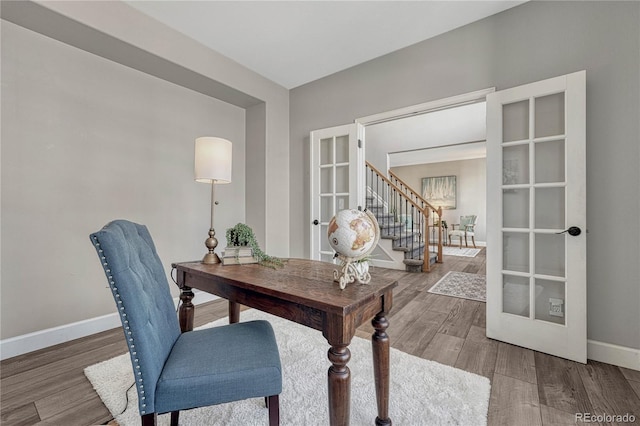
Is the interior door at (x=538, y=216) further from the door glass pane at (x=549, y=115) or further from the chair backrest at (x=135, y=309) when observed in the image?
the chair backrest at (x=135, y=309)

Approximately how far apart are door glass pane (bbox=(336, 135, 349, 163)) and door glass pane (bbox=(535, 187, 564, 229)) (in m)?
1.88

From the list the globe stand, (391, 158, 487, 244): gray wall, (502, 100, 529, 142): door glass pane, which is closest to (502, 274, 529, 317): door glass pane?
(502, 100, 529, 142): door glass pane

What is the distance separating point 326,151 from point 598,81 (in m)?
2.45

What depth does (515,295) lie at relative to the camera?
7.29ft

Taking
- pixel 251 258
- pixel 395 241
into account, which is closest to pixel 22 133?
pixel 251 258

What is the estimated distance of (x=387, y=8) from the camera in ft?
7.47

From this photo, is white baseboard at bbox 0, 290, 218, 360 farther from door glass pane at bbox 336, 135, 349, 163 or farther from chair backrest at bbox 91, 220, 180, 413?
door glass pane at bbox 336, 135, 349, 163

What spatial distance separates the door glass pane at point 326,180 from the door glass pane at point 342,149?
0.18 metres

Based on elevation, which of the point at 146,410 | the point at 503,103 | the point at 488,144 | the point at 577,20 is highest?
the point at 577,20

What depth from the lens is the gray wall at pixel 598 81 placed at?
1.83 m

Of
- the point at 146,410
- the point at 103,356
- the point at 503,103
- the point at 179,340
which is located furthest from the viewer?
the point at 503,103

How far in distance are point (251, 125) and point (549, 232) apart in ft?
11.0

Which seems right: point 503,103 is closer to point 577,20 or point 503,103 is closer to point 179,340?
point 577,20

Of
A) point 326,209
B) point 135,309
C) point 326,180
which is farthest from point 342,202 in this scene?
point 135,309
